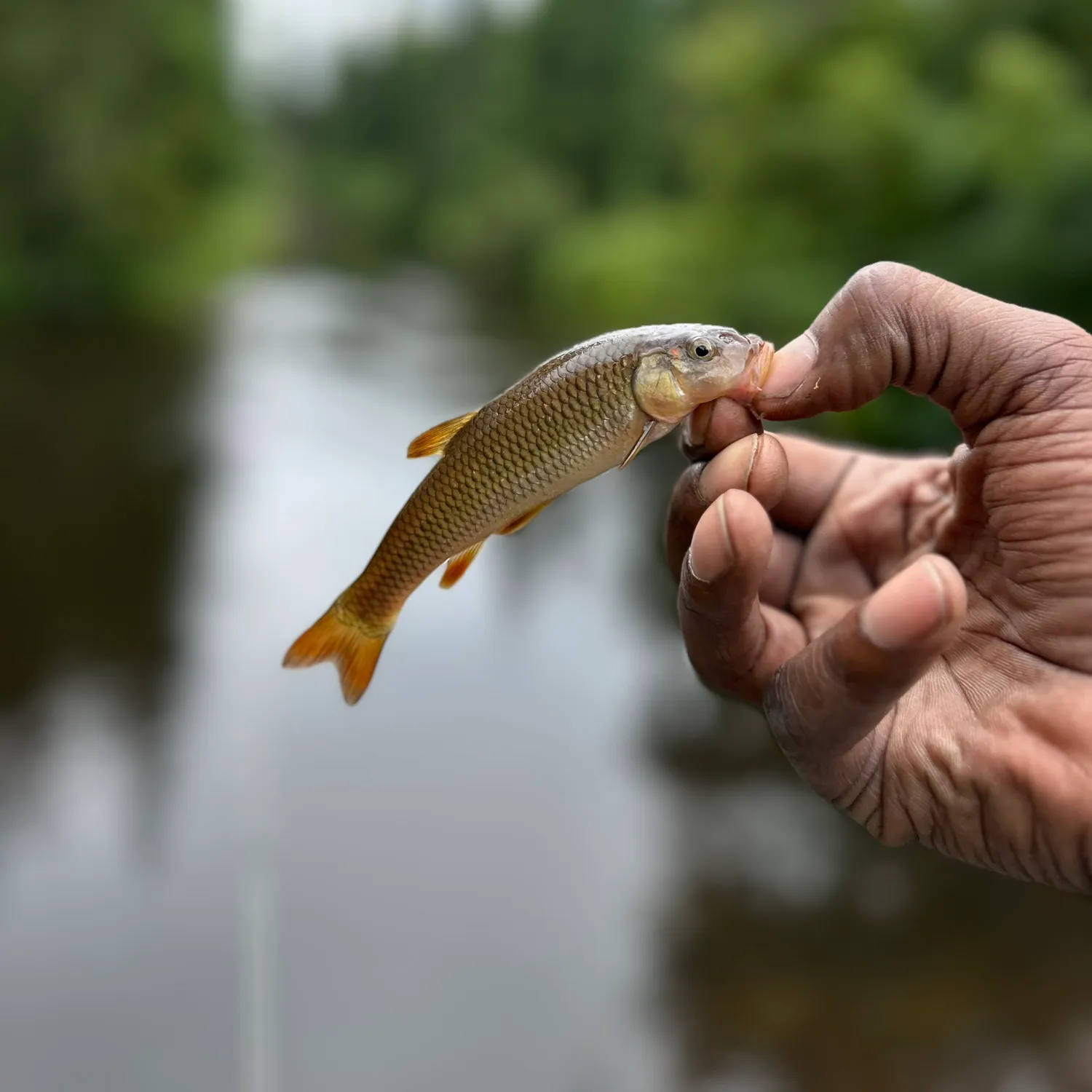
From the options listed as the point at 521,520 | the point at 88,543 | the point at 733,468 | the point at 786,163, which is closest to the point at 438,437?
the point at 521,520

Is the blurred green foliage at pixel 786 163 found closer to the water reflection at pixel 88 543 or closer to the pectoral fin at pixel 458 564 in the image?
the water reflection at pixel 88 543

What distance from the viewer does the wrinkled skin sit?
160 cm

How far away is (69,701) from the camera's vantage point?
6.16 metres

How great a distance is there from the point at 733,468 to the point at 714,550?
15cm

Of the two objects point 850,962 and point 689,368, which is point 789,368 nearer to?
point 689,368

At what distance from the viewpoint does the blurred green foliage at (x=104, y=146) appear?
1698cm

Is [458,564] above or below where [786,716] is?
above

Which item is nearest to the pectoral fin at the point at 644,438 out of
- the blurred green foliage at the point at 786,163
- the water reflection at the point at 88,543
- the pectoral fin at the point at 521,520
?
the pectoral fin at the point at 521,520

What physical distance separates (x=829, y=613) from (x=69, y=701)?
205 inches

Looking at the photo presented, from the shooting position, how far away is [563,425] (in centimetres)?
165

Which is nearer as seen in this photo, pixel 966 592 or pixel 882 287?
pixel 966 592

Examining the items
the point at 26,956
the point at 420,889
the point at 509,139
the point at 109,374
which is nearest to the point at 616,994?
the point at 420,889

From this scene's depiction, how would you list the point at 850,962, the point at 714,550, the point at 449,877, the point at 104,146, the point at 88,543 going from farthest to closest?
the point at 104,146 < the point at 88,543 < the point at 449,877 < the point at 850,962 < the point at 714,550

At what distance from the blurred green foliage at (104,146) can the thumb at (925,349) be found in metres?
18.0
